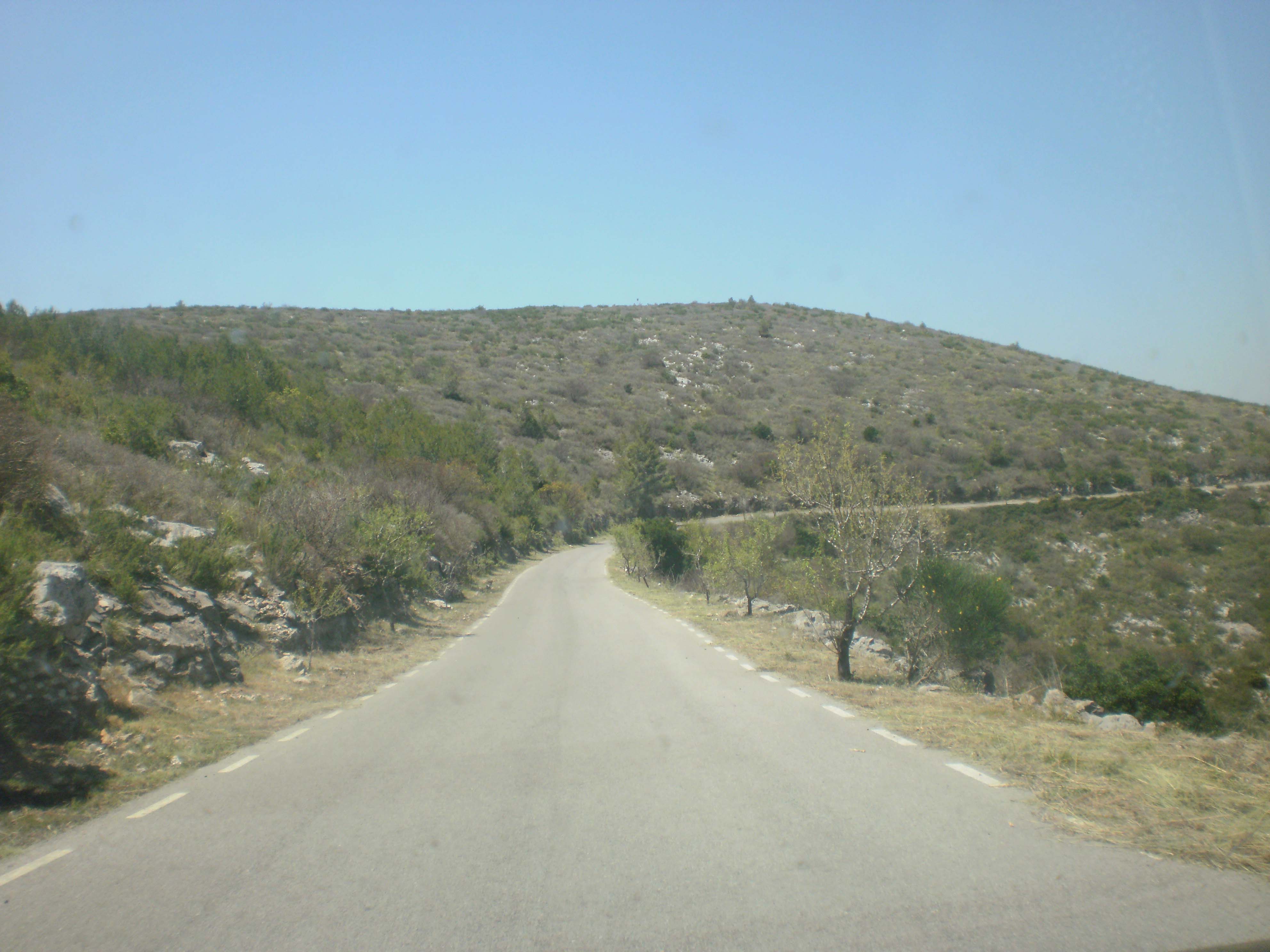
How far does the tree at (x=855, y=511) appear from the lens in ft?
39.2

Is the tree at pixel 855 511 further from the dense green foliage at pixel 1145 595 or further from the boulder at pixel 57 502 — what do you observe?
the boulder at pixel 57 502

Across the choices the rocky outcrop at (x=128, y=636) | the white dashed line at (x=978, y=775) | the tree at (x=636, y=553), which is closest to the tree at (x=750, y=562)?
the tree at (x=636, y=553)

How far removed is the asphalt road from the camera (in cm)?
361

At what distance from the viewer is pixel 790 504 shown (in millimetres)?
14422

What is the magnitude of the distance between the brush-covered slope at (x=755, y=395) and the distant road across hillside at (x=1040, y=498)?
124 cm

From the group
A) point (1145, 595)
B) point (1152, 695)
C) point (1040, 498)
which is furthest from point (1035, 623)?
point (1040, 498)

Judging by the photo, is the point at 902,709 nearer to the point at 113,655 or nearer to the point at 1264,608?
the point at 113,655

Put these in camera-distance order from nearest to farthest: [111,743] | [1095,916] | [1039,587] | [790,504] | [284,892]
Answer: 1. [1095,916]
2. [284,892]
3. [111,743]
4. [790,504]
5. [1039,587]

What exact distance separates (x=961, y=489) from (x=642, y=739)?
45121 millimetres

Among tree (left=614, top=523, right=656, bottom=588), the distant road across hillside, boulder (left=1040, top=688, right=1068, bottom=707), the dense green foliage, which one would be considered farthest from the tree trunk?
the distant road across hillside

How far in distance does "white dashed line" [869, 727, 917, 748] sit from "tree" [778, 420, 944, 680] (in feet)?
13.2

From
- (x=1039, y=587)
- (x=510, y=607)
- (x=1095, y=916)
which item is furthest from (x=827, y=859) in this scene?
(x=1039, y=587)

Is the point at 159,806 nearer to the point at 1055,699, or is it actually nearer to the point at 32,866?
the point at 32,866

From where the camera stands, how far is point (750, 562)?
70.2 ft
